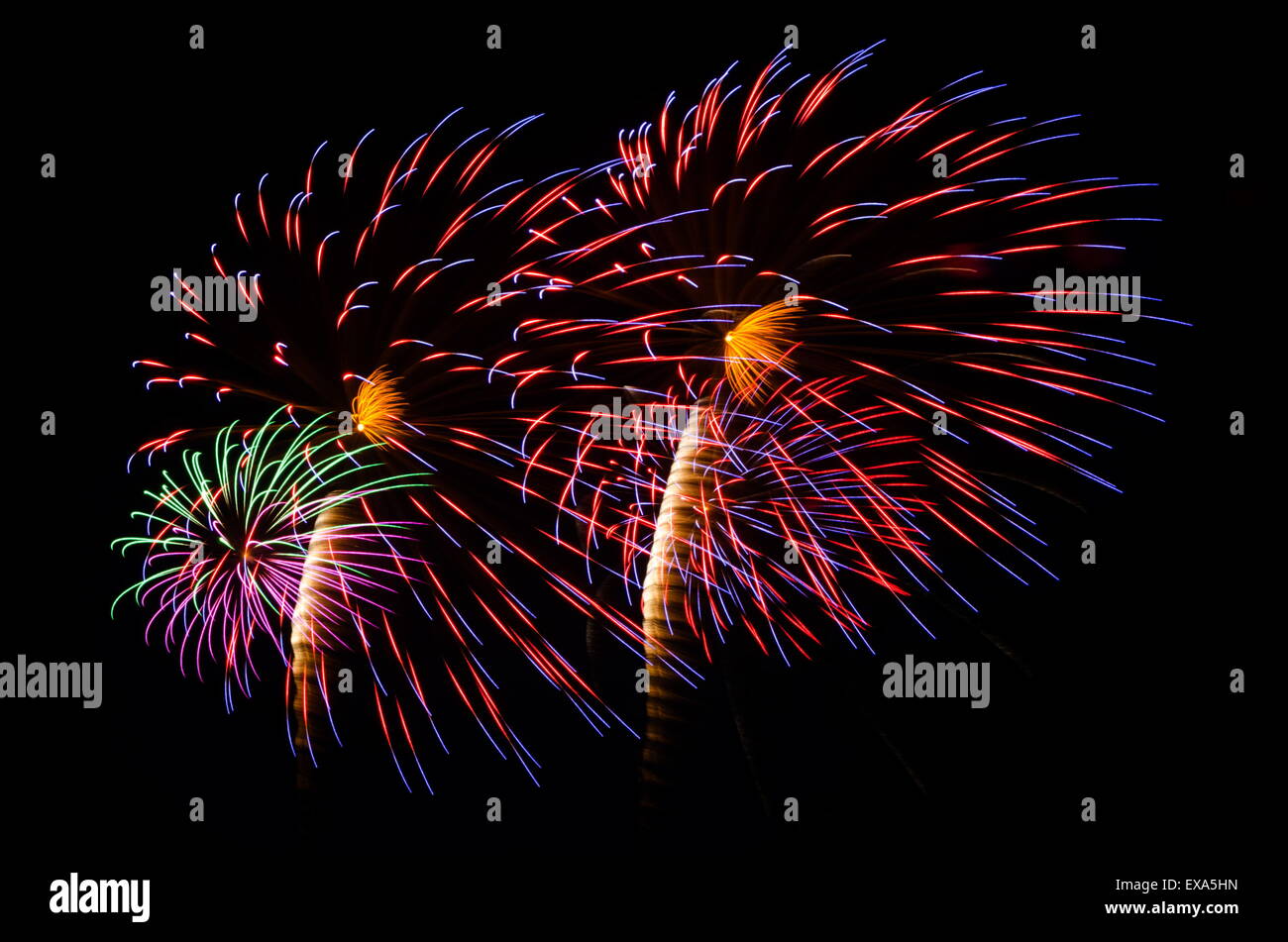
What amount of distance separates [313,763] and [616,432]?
30.3 ft

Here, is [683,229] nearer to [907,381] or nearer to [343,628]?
[907,381]

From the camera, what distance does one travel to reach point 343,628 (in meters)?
20.8
